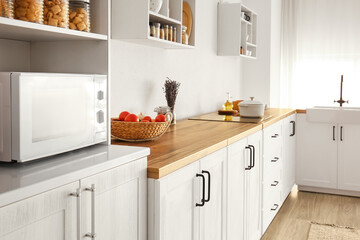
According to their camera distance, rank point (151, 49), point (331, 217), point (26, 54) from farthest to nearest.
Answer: point (331, 217) < point (151, 49) < point (26, 54)

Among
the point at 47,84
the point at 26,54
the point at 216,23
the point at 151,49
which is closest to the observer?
the point at 47,84

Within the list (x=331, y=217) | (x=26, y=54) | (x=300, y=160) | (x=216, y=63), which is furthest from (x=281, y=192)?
(x=26, y=54)

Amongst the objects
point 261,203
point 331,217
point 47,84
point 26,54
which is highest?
point 26,54

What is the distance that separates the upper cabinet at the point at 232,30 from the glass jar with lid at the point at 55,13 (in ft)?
9.03

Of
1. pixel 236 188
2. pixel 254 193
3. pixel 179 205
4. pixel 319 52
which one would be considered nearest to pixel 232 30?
pixel 319 52

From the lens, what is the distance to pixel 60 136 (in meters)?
1.36

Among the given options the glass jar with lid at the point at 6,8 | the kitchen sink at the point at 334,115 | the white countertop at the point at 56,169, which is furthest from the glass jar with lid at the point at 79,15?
the kitchen sink at the point at 334,115

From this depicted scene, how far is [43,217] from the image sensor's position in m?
1.04

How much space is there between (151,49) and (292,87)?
292 cm

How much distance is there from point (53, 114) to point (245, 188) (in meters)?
1.57

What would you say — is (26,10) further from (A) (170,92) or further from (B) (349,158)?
(B) (349,158)

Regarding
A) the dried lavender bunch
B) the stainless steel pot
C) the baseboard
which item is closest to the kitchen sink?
the baseboard

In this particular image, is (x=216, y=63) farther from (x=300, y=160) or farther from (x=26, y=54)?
(x=26, y=54)

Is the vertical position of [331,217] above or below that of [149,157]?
below
